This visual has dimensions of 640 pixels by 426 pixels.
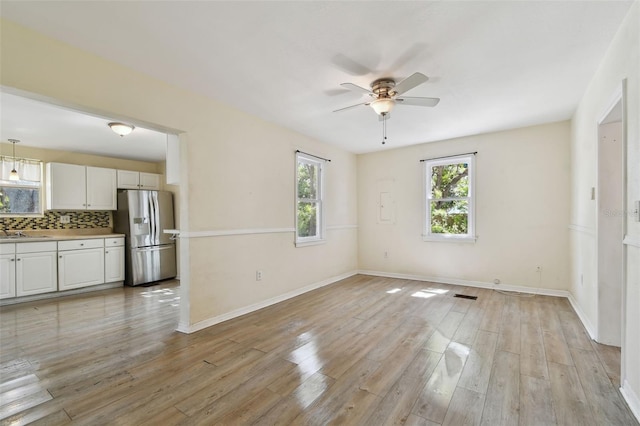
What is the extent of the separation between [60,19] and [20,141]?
393 centimetres

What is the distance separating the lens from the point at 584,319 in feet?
10.2

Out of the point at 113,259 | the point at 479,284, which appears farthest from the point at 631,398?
the point at 113,259

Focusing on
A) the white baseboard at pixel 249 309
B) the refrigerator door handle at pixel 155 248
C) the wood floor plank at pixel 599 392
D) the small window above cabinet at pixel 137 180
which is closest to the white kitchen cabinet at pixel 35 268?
the refrigerator door handle at pixel 155 248

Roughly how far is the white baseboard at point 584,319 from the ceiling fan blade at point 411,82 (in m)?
2.86

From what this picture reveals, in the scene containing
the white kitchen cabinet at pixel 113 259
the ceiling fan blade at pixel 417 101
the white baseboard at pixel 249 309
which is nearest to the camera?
the ceiling fan blade at pixel 417 101

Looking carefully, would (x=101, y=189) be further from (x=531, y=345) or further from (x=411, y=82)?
(x=531, y=345)

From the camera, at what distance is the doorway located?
254 cm

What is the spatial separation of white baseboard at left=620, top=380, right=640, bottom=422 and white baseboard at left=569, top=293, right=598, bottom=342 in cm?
98

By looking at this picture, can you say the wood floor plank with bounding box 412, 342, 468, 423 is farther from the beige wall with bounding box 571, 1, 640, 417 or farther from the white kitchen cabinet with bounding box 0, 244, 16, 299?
the white kitchen cabinet with bounding box 0, 244, 16, 299

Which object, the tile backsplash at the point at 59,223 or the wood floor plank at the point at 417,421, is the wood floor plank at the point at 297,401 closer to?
the wood floor plank at the point at 417,421

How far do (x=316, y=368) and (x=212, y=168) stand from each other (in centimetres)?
236

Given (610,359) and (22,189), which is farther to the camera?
(22,189)

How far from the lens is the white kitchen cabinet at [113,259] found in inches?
198

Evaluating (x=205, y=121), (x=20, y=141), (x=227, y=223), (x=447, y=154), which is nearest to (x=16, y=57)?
(x=205, y=121)
